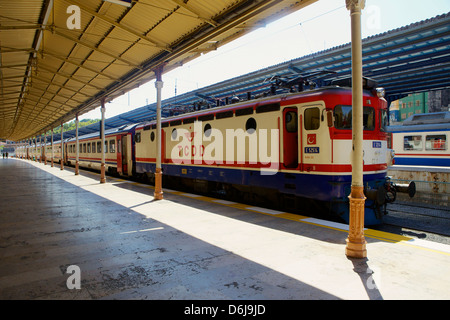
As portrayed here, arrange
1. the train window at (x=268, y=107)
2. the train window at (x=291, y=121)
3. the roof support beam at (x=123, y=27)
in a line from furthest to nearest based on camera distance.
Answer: the train window at (x=268, y=107)
the train window at (x=291, y=121)
the roof support beam at (x=123, y=27)

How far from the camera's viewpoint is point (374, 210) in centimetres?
761

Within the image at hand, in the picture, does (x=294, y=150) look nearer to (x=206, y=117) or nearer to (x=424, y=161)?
(x=206, y=117)

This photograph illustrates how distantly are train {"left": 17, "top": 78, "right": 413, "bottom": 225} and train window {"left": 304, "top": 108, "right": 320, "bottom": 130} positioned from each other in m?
0.02

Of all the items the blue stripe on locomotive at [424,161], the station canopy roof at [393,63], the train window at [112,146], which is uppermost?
the station canopy roof at [393,63]

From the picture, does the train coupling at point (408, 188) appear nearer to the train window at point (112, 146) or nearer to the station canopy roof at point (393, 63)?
the station canopy roof at point (393, 63)

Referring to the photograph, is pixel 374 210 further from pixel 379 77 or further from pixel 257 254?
pixel 379 77

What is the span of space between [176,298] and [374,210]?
5.94 meters

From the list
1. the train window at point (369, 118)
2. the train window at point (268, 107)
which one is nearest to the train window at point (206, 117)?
the train window at point (268, 107)

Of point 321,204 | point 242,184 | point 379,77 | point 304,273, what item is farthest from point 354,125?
point 379,77

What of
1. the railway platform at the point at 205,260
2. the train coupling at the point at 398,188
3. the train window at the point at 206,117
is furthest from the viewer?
the train window at the point at 206,117

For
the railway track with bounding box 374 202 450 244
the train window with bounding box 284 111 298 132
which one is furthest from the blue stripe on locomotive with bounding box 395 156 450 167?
the train window with bounding box 284 111 298 132

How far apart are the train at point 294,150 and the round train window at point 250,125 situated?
0.03 meters

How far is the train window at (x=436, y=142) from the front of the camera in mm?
15715

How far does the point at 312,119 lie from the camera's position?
761 cm
